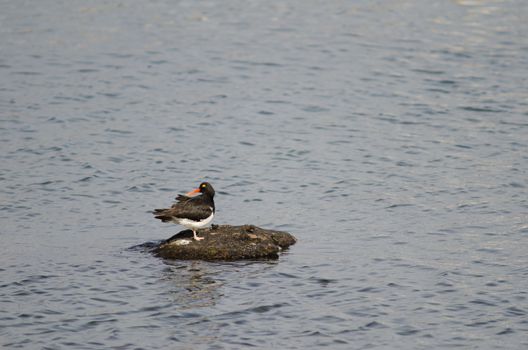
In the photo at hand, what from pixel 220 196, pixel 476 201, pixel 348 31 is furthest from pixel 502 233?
pixel 348 31

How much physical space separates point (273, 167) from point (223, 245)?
27.1ft

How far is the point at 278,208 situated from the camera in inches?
942

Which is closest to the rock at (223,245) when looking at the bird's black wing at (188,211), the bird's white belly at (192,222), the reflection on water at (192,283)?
the reflection on water at (192,283)

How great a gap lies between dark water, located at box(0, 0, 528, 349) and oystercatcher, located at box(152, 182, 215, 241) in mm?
944

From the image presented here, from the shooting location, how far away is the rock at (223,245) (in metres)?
19.6

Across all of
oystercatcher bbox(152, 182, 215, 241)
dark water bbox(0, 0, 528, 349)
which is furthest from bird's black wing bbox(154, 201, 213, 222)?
dark water bbox(0, 0, 528, 349)

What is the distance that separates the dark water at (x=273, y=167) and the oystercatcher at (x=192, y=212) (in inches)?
37.2

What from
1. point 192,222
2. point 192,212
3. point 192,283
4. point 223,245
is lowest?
point 192,283

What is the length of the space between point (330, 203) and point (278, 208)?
155 centimetres

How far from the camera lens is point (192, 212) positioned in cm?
1945

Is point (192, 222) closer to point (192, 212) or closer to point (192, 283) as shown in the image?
point (192, 212)

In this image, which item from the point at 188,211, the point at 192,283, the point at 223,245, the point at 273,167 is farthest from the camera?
the point at 273,167

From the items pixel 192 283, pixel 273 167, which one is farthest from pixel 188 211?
pixel 273 167

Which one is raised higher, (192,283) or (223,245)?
(223,245)
